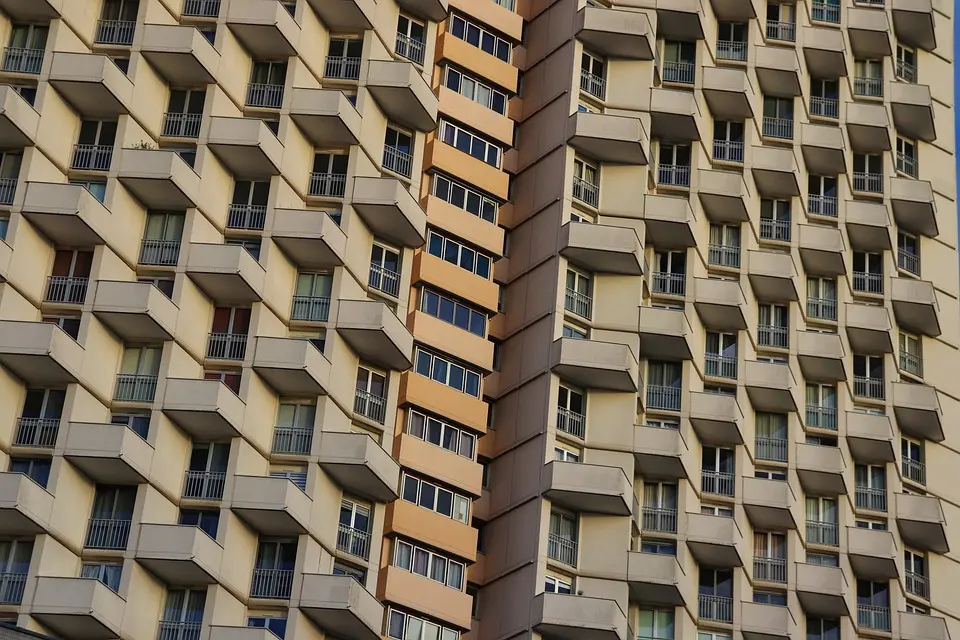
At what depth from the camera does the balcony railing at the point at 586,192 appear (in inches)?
3100

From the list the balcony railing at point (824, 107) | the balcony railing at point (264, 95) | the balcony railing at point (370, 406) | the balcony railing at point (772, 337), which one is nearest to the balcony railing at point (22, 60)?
the balcony railing at point (264, 95)

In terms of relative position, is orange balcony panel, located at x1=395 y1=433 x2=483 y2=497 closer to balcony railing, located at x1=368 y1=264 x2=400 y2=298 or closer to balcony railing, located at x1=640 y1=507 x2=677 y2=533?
balcony railing, located at x1=368 y1=264 x2=400 y2=298

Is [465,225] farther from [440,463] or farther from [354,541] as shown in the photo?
[354,541]

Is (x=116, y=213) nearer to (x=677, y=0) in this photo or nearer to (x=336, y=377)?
(x=336, y=377)

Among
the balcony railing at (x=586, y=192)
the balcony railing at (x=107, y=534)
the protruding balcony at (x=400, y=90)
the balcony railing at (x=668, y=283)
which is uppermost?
the protruding balcony at (x=400, y=90)

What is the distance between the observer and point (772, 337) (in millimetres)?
81812

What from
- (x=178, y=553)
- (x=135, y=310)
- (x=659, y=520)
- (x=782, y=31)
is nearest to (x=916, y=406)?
(x=659, y=520)

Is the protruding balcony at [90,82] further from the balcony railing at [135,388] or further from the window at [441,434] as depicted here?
the window at [441,434]

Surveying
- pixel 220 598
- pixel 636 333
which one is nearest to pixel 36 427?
pixel 220 598

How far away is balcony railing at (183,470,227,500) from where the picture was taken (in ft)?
216

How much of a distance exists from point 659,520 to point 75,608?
24.3 metres

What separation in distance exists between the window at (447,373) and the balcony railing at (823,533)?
50.5 feet

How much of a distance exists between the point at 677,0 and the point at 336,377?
993 inches

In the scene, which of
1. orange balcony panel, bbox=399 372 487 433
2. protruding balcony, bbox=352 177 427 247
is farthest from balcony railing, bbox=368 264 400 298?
orange balcony panel, bbox=399 372 487 433
